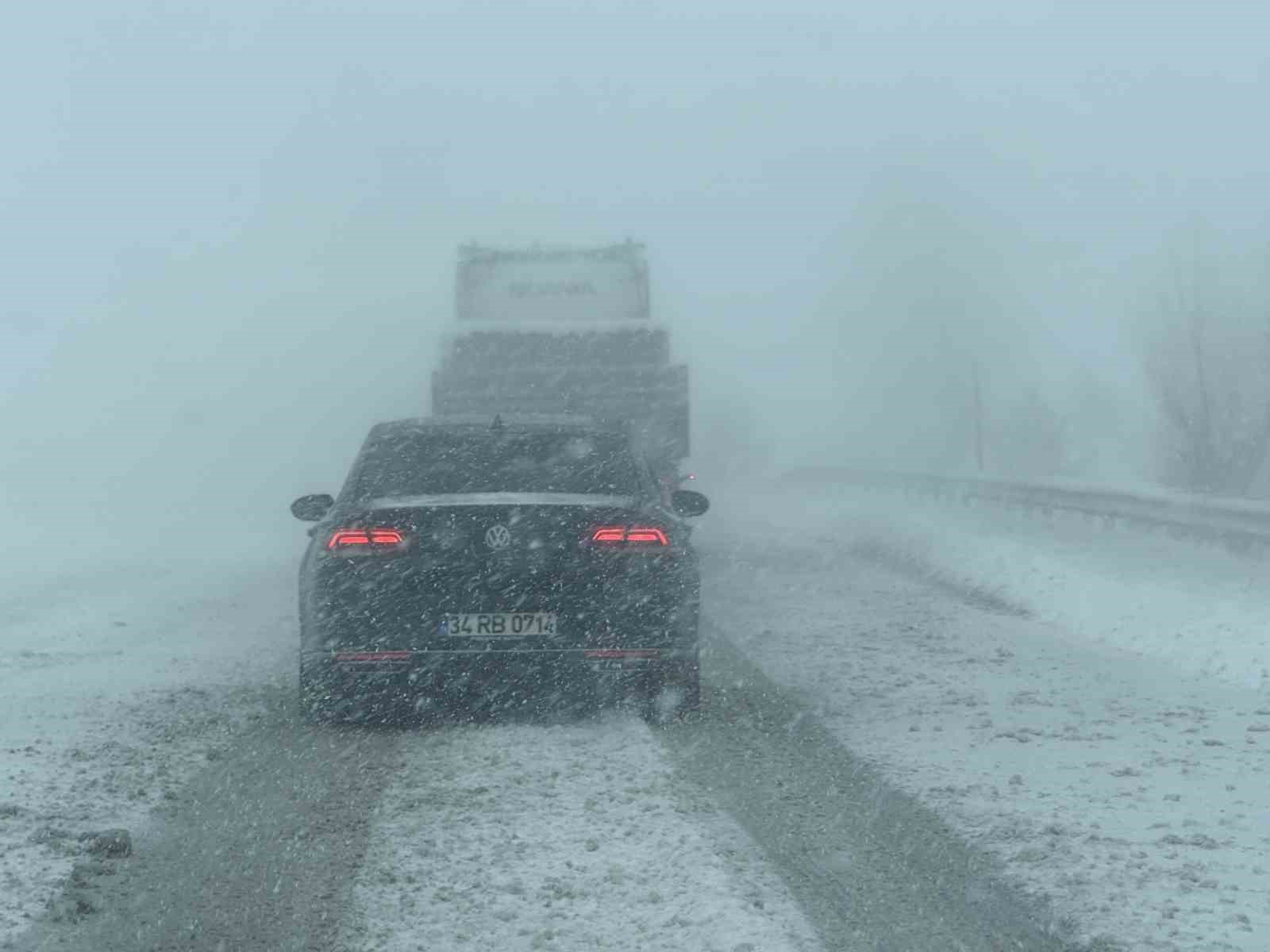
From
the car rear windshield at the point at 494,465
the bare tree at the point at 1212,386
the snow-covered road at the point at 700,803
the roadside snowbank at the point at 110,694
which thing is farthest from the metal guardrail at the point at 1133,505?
the bare tree at the point at 1212,386

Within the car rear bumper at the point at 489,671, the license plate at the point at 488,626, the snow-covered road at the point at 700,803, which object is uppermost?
the license plate at the point at 488,626

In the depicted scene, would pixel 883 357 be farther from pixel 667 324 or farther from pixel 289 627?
pixel 289 627

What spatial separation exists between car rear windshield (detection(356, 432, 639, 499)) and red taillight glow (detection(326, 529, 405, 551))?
32 cm

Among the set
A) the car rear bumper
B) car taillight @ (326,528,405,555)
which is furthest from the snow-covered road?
car taillight @ (326,528,405,555)

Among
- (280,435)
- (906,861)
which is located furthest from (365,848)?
(280,435)

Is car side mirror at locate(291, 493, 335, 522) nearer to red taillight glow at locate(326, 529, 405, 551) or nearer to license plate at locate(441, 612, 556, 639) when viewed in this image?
red taillight glow at locate(326, 529, 405, 551)

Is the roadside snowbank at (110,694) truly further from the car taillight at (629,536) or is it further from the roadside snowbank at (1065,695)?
the roadside snowbank at (1065,695)

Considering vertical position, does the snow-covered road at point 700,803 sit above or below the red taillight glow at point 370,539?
below

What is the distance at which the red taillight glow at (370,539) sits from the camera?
760 centimetres

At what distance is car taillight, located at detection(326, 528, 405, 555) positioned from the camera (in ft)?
24.9

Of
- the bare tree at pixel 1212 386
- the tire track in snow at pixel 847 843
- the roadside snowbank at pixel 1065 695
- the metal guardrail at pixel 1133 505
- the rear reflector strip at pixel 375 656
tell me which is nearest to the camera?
the tire track in snow at pixel 847 843

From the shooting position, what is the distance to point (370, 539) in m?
7.61

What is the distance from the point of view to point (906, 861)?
5.48 meters

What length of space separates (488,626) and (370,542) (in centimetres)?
71
